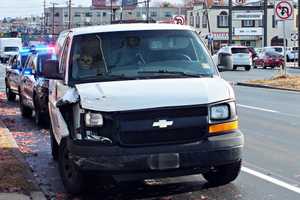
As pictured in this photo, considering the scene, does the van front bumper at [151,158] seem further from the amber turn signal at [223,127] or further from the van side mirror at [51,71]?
the van side mirror at [51,71]

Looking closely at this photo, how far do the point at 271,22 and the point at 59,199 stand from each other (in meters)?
94.7

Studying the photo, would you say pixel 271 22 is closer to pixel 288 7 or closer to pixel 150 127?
pixel 288 7

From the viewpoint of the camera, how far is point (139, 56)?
25.2ft

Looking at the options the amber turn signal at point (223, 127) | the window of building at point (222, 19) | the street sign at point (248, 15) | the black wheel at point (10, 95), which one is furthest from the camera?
the window of building at point (222, 19)

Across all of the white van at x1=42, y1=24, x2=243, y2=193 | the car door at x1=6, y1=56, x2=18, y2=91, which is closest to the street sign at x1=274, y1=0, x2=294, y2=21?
the car door at x1=6, y1=56, x2=18, y2=91

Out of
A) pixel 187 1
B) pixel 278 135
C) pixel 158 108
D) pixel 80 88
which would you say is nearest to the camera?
pixel 158 108

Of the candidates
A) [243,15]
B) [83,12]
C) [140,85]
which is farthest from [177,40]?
[83,12]

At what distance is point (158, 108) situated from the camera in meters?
6.64

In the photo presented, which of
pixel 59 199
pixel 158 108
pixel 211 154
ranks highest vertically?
pixel 158 108

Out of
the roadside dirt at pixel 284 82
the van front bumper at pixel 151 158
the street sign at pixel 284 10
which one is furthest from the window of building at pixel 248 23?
the van front bumper at pixel 151 158

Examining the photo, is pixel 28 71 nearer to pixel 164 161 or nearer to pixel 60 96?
pixel 60 96

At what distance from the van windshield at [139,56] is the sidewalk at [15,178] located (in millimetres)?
1406

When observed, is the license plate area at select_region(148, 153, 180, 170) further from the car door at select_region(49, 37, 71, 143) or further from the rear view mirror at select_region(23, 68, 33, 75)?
the rear view mirror at select_region(23, 68, 33, 75)

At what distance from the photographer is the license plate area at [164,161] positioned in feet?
21.7
